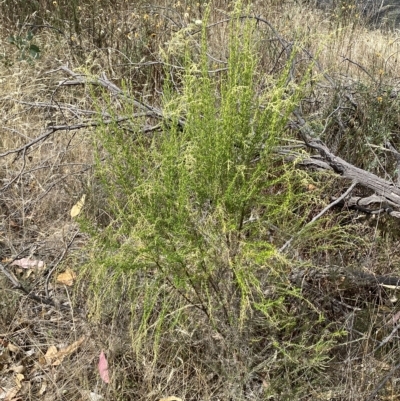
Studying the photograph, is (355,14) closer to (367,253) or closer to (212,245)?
(367,253)

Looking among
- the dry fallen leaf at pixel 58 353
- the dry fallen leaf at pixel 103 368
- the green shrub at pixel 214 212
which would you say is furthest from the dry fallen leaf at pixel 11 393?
the green shrub at pixel 214 212

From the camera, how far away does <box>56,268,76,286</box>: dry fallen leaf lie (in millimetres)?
2268

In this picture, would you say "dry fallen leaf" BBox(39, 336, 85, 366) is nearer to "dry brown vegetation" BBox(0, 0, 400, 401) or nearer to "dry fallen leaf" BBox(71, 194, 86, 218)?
"dry brown vegetation" BBox(0, 0, 400, 401)

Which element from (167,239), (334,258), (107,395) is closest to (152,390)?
(107,395)

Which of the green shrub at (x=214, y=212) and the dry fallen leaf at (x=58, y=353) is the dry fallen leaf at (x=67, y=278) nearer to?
the dry fallen leaf at (x=58, y=353)

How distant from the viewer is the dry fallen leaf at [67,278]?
2268 millimetres

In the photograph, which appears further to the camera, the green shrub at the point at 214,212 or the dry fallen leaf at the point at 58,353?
the dry fallen leaf at the point at 58,353

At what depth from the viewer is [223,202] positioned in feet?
4.95

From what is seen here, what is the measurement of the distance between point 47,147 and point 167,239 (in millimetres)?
1760

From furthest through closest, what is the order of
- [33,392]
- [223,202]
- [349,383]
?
[33,392]
[349,383]
[223,202]

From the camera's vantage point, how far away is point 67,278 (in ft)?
7.50

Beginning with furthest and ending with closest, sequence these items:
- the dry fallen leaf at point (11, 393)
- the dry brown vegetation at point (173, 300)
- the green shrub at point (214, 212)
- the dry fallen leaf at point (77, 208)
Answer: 1. the dry fallen leaf at point (77, 208)
2. the dry fallen leaf at point (11, 393)
3. the dry brown vegetation at point (173, 300)
4. the green shrub at point (214, 212)

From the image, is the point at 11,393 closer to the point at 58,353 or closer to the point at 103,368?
the point at 58,353

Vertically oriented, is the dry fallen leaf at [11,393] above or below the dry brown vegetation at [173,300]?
below
